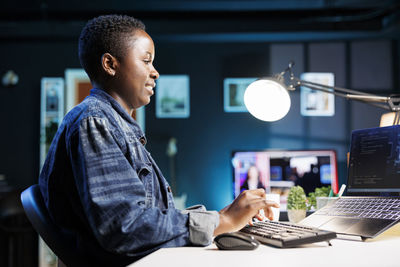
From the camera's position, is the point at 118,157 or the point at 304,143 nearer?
the point at 118,157

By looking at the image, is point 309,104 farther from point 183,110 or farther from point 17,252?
point 17,252

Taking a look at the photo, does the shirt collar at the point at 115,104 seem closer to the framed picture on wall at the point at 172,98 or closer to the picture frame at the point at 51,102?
the framed picture on wall at the point at 172,98

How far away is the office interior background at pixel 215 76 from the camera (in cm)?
452

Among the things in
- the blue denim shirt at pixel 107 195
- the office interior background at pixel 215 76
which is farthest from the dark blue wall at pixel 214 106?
the blue denim shirt at pixel 107 195

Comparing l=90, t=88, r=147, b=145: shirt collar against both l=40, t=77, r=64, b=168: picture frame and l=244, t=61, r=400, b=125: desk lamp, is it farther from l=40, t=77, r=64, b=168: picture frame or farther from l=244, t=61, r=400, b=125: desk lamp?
l=40, t=77, r=64, b=168: picture frame

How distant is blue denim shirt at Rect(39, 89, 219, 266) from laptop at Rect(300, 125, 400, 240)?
1.20ft

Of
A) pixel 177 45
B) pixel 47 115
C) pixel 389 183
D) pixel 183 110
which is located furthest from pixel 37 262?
pixel 389 183

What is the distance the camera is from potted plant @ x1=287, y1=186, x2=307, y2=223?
1.42 meters

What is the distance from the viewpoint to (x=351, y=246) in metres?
0.90

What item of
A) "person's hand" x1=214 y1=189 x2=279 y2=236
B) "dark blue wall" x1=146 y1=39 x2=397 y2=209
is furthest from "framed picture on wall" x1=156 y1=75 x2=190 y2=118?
"person's hand" x1=214 y1=189 x2=279 y2=236

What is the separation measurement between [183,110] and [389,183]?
352 centimetres

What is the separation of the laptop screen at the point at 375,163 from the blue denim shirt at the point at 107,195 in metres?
0.56

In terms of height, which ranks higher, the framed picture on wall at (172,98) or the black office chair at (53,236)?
the framed picture on wall at (172,98)

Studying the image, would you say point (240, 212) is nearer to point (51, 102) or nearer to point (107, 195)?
point (107, 195)
